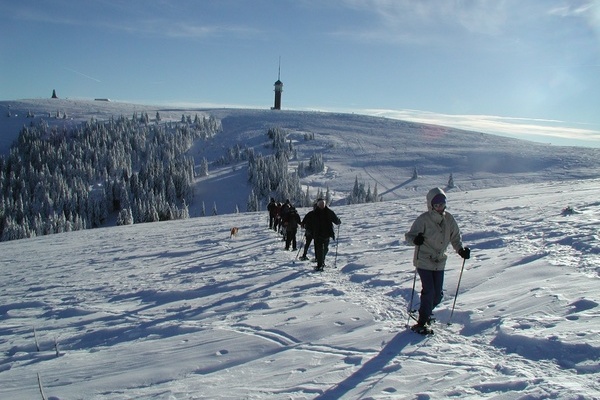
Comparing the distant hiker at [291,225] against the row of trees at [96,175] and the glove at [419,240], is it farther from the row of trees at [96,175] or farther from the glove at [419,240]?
the row of trees at [96,175]

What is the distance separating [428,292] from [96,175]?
15293 centimetres

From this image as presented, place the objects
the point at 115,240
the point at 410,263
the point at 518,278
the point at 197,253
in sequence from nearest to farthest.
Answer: the point at 518,278 < the point at 410,263 < the point at 197,253 < the point at 115,240

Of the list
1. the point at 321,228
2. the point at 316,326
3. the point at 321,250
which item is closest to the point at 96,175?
the point at 321,228

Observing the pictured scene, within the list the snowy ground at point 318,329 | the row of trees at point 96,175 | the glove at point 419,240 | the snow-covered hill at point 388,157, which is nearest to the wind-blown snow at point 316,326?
the snowy ground at point 318,329

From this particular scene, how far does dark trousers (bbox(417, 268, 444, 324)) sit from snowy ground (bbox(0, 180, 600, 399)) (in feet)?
1.25

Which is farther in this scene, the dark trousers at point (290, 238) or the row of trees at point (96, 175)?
the row of trees at point (96, 175)

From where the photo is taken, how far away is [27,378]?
528cm

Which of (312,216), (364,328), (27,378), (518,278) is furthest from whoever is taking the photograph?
(312,216)

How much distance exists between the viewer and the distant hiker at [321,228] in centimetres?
1142

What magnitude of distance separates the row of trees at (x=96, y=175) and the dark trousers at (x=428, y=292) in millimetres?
94662

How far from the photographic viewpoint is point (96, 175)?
140125 mm

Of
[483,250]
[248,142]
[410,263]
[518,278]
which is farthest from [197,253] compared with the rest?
[248,142]

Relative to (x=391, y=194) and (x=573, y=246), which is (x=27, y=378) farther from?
(x=391, y=194)

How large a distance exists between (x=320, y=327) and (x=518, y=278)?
14.5 feet
